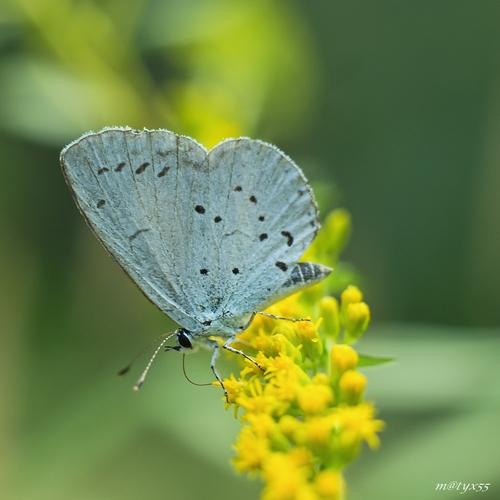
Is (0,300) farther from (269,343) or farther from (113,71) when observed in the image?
(269,343)

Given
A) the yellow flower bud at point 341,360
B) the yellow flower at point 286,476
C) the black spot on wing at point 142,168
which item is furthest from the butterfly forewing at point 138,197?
the yellow flower at point 286,476

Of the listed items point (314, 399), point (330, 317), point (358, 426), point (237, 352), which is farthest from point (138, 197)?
point (358, 426)

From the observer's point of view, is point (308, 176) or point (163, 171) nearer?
point (163, 171)

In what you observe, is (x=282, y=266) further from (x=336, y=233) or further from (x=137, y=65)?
(x=137, y=65)

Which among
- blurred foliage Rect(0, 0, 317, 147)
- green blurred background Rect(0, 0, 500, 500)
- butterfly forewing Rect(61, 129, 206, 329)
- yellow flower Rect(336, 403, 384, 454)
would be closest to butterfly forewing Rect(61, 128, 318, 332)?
butterfly forewing Rect(61, 129, 206, 329)

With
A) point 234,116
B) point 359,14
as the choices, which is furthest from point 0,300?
point 359,14

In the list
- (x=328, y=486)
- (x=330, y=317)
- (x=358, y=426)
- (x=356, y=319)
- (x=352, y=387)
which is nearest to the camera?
(x=328, y=486)

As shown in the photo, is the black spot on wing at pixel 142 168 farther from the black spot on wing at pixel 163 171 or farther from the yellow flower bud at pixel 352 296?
the yellow flower bud at pixel 352 296
